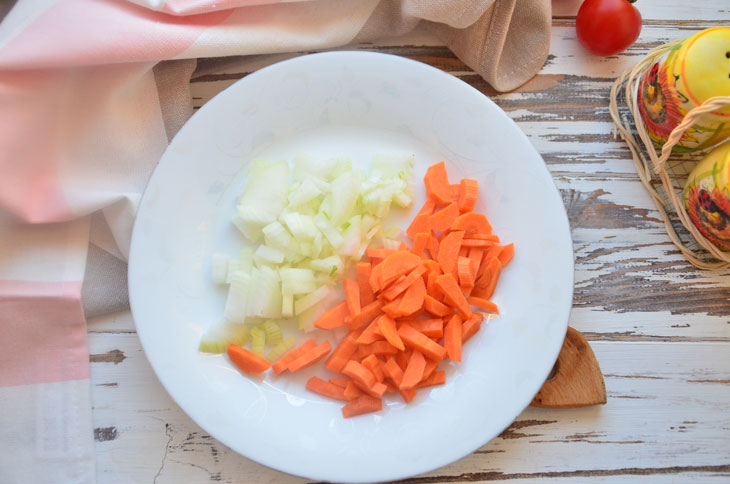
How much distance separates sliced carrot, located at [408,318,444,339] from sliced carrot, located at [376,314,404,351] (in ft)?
0.19

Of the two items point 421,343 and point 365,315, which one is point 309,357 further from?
point 421,343

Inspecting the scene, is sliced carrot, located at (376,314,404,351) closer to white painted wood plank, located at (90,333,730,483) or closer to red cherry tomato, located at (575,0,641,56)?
white painted wood plank, located at (90,333,730,483)

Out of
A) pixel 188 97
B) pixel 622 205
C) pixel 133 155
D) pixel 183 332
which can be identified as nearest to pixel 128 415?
pixel 183 332

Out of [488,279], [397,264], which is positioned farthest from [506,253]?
[397,264]

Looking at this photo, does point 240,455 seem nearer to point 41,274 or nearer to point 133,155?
point 41,274

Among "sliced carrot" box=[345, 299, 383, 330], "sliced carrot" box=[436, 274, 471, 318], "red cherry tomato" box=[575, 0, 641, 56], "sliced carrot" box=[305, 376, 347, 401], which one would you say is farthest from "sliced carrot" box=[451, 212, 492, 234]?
"red cherry tomato" box=[575, 0, 641, 56]

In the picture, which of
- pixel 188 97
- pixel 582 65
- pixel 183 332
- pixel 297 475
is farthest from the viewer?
pixel 582 65

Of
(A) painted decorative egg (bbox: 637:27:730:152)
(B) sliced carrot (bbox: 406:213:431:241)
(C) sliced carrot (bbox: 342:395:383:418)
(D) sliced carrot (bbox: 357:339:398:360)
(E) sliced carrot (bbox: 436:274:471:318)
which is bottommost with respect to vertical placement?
(C) sliced carrot (bbox: 342:395:383:418)

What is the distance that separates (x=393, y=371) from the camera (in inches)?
50.6

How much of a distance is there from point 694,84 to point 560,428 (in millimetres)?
915

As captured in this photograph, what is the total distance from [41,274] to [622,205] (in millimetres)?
1598

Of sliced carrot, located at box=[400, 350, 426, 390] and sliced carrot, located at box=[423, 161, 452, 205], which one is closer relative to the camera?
sliced carrot, located at box=[400, 350, 426, 390]

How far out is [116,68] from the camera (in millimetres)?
1383

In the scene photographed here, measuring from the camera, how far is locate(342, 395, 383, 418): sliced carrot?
130cm
